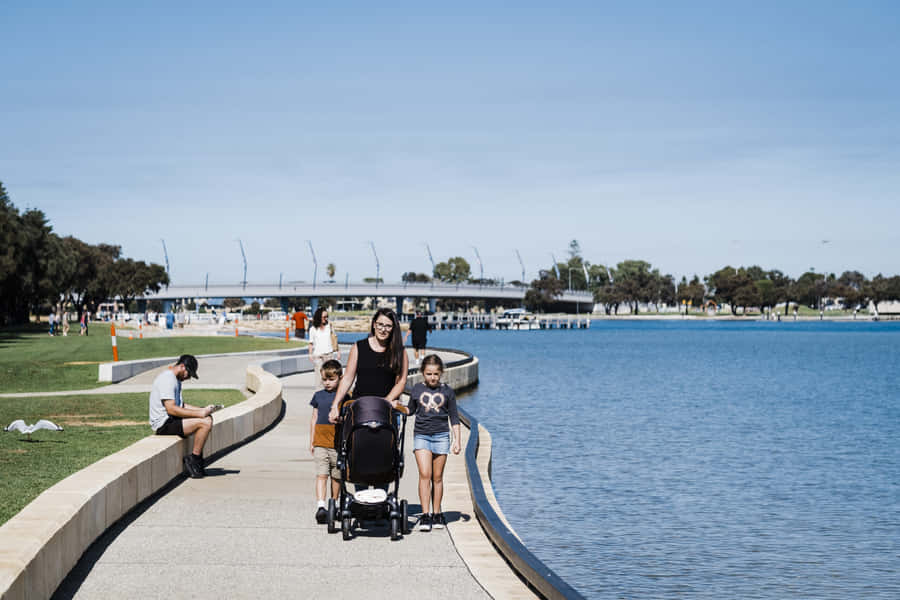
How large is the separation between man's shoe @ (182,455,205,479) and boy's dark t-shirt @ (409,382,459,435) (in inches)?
175

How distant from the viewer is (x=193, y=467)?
13.2m

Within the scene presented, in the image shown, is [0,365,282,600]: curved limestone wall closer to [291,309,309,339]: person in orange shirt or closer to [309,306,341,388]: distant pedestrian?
[309,306,341,388]: distant pedestrian

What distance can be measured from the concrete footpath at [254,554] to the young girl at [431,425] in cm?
54

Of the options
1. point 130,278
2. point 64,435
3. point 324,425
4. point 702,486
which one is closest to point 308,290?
point 130,278

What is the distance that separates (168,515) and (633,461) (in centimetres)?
1790

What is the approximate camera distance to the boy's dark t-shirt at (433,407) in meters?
9.79

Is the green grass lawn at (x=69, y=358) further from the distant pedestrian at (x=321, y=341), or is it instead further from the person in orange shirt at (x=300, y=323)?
the distant pedestrian at (x=321, y=341)

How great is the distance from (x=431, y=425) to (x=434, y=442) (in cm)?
20

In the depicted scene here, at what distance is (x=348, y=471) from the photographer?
941 centimetres

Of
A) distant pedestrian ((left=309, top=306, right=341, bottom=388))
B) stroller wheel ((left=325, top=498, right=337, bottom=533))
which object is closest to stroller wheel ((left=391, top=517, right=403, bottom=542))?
stroller wheel ((left=325, top=498, right=337, bottom=533))

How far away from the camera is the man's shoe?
13164 mm

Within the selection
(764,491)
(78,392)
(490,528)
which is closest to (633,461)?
(764,491)

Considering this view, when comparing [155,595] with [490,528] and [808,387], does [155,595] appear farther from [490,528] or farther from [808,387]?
[808,387]

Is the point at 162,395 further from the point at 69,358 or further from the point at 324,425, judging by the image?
the point at 69,358
